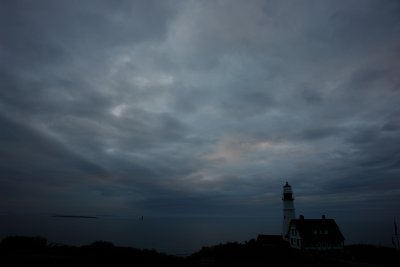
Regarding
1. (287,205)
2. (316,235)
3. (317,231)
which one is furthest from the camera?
(287,205)

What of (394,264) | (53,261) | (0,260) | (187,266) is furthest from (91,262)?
(394,264)

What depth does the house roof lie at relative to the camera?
51.1m

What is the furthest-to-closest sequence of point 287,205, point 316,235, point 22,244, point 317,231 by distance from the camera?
1. point 287,205
2. point 317,231
3. point 316,235
4. point 22,244

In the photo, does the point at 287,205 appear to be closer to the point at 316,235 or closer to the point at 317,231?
the point at 317,231

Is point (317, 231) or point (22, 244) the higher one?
point (317, 231)

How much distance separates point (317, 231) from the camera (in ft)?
171

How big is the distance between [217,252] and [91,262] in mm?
16775

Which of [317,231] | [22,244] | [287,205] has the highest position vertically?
[287,205]

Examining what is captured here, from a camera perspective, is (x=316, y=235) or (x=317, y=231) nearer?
(x=316, y=235)

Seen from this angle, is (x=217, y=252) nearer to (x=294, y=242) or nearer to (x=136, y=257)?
(x=136, y=257)

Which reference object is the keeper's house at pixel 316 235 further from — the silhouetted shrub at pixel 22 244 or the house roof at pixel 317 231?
the silhouetted shrub at pixel 22 244

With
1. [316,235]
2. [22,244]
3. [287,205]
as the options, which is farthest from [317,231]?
[22,244]

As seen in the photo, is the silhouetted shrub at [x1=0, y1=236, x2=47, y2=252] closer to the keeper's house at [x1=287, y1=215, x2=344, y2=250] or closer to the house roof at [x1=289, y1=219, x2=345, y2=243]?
the keeper's house at [x1=287, y1=215, x2=344, y2=250]

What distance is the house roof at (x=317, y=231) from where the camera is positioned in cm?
5109
